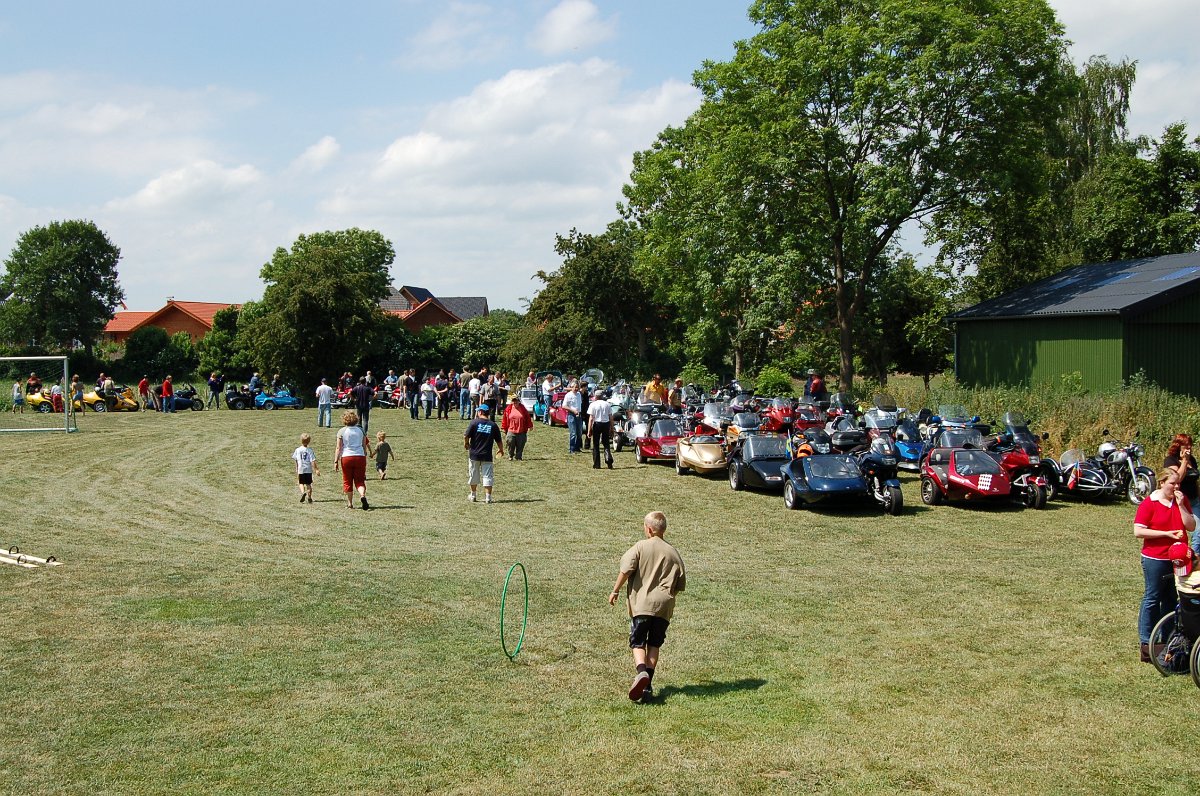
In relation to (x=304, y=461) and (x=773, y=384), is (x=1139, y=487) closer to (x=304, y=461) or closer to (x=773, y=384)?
(x=304, y=461)

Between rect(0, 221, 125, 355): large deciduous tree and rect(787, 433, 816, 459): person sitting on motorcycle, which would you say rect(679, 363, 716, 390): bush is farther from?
rect(0, 221, 125, 355): large deciduous tree

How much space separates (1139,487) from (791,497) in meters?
6.96

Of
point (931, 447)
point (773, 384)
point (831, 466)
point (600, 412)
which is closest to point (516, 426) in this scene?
point (600, 412)

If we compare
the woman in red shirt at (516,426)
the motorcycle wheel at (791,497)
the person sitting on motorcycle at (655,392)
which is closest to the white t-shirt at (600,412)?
the woman in red shirt at (516,426)

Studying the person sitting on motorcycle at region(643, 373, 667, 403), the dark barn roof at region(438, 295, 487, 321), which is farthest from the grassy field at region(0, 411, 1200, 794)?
the dark barn roof at region(438, 295, 487, 321)

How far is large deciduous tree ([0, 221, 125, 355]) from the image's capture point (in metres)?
71.6

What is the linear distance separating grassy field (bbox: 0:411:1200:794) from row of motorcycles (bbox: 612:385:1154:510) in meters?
1.45

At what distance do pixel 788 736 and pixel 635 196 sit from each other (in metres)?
48.8

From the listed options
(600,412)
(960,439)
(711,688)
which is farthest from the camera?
(600,412)

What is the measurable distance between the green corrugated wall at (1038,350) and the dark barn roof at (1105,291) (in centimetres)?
34

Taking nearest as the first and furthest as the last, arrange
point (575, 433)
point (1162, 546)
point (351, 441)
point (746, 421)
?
1. point (1162, 546)
2. point (351, 441)
3. point (746, 421)
4. point (575, 433)

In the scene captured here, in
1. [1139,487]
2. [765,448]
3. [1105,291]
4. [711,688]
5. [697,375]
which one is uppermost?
[1105,291]

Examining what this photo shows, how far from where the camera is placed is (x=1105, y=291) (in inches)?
1195

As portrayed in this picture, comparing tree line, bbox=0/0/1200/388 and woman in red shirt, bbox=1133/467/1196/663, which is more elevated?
tree line, bbox=0/0/1200/388
